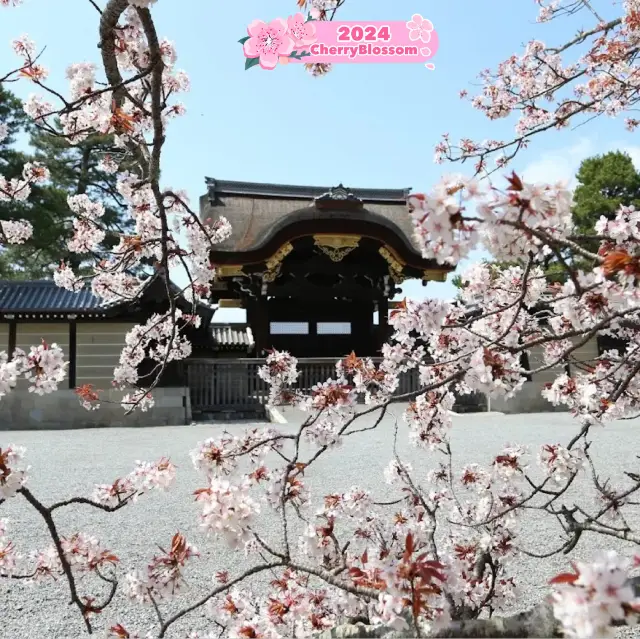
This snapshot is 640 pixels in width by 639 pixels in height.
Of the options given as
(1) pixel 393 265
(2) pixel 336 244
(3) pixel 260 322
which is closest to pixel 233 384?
(3) pixel 260 322

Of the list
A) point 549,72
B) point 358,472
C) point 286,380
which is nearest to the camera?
point 286,380

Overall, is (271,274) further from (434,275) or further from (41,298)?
(41,298)

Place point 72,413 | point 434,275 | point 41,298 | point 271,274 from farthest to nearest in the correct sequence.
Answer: point 434,275, point 271,274, point 41,298, point 72,413

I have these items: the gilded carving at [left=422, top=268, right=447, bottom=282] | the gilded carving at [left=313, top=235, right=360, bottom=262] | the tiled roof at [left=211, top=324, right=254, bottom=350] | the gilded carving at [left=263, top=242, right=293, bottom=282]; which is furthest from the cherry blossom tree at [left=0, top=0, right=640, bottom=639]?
the tiled roof at [left=211, top=324, right=254, bottom=350]

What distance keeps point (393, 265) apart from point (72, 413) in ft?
26.5


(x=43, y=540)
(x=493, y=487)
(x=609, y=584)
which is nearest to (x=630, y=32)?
(x=493, y=487)

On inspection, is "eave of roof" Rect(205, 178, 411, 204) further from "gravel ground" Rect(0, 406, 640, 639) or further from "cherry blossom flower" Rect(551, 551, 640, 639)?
"cherry blossom flower" Rect(551, 551, 640, 639)

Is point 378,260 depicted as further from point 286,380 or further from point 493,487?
point 493,487

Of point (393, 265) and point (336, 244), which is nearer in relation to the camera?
point (336, 244)

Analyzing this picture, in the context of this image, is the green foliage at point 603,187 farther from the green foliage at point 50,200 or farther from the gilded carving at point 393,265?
the green foliage at point 50,200

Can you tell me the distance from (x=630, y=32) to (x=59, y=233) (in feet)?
56.3

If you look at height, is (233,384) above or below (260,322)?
below

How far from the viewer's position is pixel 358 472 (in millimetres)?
5473

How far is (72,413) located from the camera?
1081 cm
